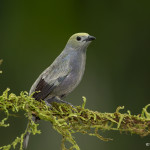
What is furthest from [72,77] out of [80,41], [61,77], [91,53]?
[91,53]

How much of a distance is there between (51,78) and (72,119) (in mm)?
924

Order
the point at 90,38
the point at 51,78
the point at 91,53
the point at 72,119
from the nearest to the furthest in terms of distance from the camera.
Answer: the point at 72,119 → the point at 51,78 → the point at 90,38 → the point at 91,53

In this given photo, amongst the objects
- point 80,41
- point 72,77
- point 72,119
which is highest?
point 80,41

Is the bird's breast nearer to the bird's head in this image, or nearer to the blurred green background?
the bird's head

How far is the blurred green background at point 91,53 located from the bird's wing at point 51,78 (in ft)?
7.06

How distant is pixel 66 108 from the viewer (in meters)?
3.73

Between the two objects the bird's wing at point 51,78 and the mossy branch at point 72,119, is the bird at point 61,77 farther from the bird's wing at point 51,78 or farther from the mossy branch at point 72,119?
the mossy branch at point 72,119

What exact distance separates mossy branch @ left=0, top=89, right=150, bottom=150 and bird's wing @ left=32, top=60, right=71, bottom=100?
22.7 inches

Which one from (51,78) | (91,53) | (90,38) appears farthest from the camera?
(91,53)

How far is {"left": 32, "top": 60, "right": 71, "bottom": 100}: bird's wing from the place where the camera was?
165 inches

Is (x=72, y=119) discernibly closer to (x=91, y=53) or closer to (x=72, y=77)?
(x=72, y=77)

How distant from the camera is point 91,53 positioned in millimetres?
7133

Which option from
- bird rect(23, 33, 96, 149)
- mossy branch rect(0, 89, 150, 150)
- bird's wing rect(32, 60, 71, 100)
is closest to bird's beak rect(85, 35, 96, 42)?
bird rect(23, 33, 96, 149)

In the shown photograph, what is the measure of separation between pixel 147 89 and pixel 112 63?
31.1 inches
